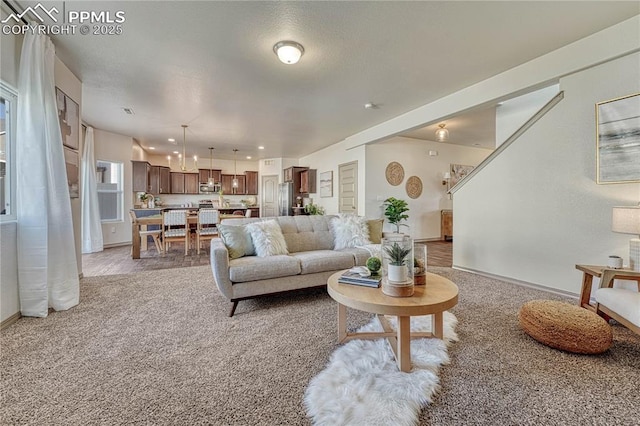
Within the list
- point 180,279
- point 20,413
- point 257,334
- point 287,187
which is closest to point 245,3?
point 257,334

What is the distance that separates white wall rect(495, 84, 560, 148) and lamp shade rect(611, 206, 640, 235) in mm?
2309

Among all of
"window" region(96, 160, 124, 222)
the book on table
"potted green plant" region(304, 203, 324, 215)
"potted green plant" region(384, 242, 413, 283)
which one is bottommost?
the book on table

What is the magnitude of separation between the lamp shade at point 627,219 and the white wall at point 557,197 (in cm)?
48

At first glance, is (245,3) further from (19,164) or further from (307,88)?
(19,164)

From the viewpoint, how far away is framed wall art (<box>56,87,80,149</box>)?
310cm

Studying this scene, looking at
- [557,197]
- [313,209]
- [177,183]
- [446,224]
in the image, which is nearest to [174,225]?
[313,209]

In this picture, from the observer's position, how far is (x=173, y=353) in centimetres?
187

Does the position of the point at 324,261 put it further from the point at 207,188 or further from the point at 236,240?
the point at 207,188

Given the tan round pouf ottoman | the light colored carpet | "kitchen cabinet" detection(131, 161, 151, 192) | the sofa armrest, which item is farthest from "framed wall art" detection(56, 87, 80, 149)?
the tan round pouf ottoman

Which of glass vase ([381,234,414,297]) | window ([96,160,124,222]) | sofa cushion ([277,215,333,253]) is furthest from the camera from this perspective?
→ window ([96,160,124,222])

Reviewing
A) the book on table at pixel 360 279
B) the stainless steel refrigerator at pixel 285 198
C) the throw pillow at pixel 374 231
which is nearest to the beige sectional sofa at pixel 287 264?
the throw pillow at pixel 374 231

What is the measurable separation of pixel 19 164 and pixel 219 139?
4.63 metres

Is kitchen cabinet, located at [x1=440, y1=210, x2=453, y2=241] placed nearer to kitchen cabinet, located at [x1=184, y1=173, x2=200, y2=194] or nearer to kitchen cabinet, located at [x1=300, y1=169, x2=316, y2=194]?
kitchen cabinet, located at [x1=300, y1=169, x2=316, y2=194]

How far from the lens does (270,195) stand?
9859mm
